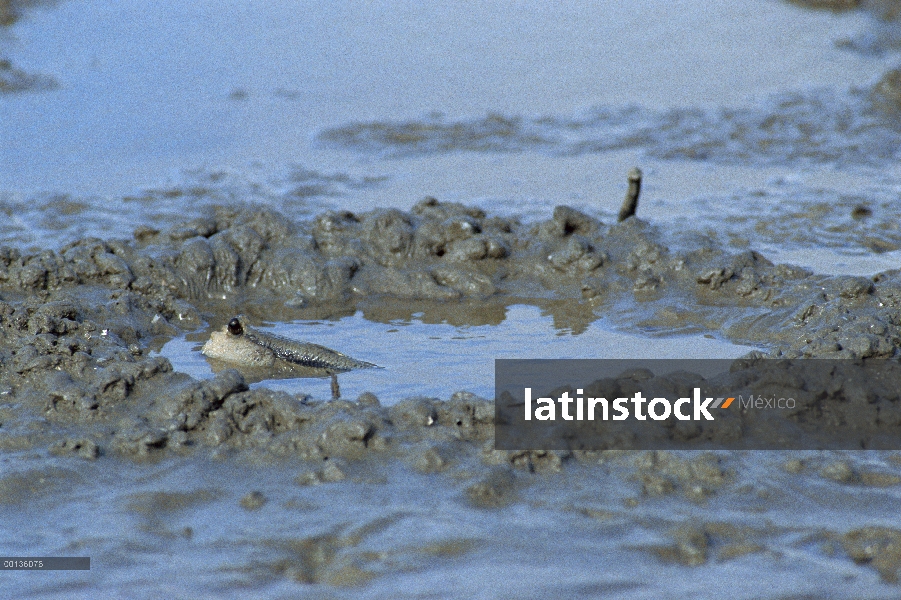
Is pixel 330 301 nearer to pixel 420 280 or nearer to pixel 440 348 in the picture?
pixel 420 280

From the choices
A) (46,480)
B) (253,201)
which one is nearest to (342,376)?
(46,480)

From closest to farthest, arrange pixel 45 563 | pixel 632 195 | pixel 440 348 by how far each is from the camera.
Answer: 1. pixel 45 563
2. pixel 440 348
3. pixel 632 195

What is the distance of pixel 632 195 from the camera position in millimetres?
6152

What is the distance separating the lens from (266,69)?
10.4 metres

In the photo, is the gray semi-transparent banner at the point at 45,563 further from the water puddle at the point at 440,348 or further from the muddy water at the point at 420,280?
the water puddle at the point at 440,348

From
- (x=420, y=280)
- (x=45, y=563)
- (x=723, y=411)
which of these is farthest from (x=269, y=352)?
(x=723, y=411)

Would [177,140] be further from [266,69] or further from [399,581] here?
[399,581]

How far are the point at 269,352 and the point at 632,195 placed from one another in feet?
8.44

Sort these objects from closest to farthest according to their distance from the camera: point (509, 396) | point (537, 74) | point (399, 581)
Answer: point (399, 581)
point (509, 396)
point (537, 74)

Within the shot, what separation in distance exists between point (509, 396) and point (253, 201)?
3710mm

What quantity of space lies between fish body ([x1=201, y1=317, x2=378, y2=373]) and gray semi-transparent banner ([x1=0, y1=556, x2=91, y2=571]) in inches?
58.3

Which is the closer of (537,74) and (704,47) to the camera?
(537,74)

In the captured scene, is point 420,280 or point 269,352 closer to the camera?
point 269,352

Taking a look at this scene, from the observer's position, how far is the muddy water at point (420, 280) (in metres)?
3.20
